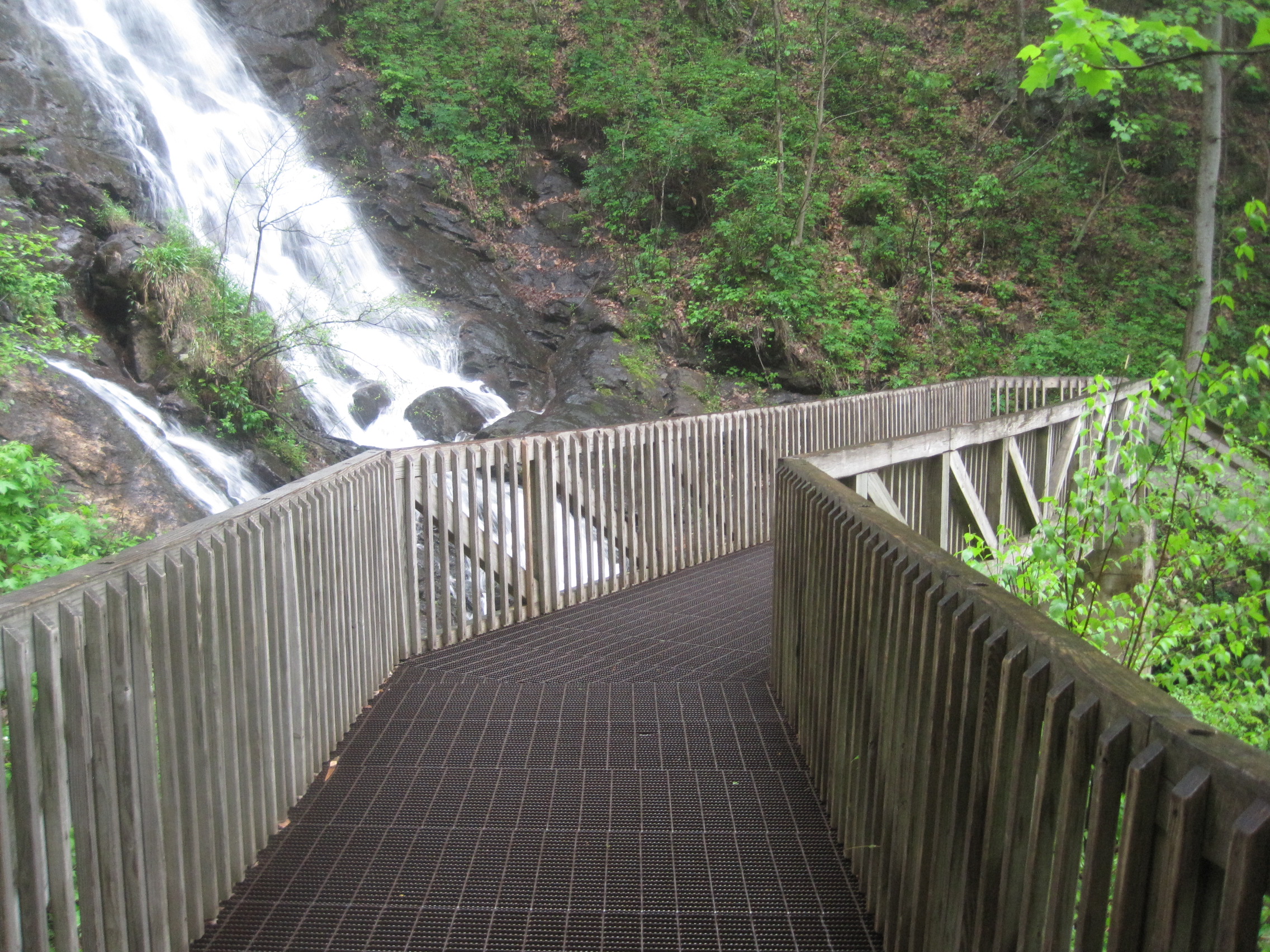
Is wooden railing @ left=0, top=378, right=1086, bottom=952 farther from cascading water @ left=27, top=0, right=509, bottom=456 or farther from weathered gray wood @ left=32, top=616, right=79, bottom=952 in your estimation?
cascading water @ left=27, top=0, right=509, bottom=456

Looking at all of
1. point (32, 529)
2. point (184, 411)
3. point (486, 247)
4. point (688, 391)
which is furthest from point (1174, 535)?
point (486, 247)

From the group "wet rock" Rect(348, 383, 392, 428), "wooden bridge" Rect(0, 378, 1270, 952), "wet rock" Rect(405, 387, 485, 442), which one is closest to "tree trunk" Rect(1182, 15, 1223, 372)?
"wet rock" Rect(405, 387, 485, 442)

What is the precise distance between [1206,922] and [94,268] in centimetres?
1476

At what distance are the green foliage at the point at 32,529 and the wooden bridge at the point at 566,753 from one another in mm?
2254

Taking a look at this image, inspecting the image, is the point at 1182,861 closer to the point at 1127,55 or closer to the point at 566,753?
the point at 1127,55

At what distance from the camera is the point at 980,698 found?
2.27 metres

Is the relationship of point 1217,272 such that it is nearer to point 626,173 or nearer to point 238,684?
Result: point 626,173

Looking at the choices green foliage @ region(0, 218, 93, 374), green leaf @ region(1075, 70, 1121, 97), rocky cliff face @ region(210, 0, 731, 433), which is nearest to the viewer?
green leaf @ region(1075, 70, 1121, 97)

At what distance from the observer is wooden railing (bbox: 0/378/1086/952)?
7.55 feet

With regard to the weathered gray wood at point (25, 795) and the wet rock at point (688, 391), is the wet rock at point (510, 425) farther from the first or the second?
the weathered gray wood at point (25, 795)

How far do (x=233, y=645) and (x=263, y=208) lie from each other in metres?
13.7

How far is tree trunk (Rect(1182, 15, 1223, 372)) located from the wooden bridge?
1392cm

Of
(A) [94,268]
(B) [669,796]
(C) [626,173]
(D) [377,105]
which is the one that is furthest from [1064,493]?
(D) [377,105]

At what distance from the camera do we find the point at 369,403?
15.1 meters
